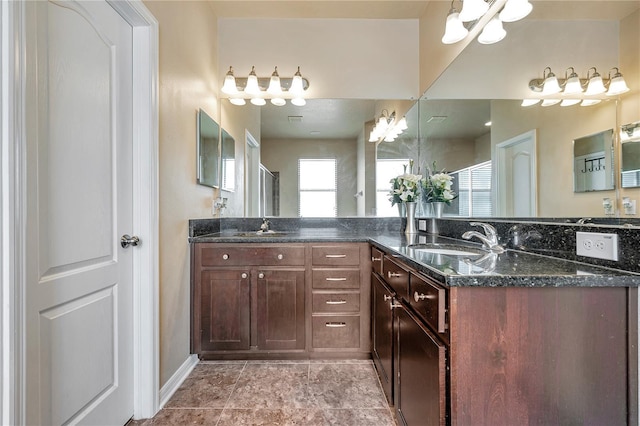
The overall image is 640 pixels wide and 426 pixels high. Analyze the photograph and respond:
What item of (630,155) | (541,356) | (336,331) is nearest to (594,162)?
(630,155)

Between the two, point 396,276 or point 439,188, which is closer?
point 396,276

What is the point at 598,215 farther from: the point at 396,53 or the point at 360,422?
the point at 396,53

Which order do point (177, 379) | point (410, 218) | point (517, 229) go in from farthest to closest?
point (410, 218), point (177, 379), point (517, 229)

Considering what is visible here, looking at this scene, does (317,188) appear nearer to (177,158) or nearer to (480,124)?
(177,158)

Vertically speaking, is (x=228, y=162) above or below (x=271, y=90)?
below

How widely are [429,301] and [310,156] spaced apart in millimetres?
2002

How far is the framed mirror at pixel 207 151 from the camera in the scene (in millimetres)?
2123

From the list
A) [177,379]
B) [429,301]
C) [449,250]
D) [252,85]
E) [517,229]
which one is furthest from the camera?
[252,85]

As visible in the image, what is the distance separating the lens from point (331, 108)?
8.74 ft

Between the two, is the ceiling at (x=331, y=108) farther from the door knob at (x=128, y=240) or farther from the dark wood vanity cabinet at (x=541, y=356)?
the door knob at (x=128, y=240)

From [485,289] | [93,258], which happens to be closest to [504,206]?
[485,289]

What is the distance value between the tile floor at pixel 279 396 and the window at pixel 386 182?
1.28m

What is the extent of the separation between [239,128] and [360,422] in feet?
7.94

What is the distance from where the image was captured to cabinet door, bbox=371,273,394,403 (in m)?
1.47
